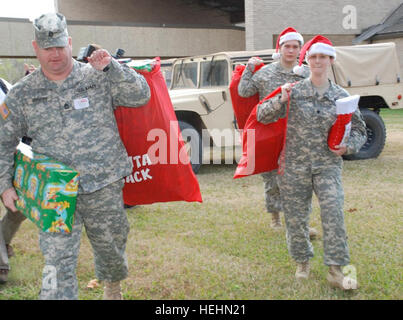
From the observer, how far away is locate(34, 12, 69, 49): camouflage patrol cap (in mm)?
2555

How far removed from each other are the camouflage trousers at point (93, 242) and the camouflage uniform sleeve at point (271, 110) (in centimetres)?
116

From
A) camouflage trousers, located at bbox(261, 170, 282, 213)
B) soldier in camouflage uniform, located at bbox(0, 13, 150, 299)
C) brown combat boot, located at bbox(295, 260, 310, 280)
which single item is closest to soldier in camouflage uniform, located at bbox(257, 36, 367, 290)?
brown combat boot, located at bbox(295, 260, 310, 280)

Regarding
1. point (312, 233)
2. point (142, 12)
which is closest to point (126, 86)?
point (312, 233)

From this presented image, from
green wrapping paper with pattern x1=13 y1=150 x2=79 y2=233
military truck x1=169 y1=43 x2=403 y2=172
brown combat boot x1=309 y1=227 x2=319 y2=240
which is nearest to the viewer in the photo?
green wrapping paper with pattern x1=13 y1=150 x2=79 y2=233

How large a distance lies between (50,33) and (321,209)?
210cm

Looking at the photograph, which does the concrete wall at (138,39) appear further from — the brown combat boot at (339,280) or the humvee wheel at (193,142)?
the brown combat boot at (339,280)

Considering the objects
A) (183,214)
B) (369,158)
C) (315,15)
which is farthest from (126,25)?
(183,214)

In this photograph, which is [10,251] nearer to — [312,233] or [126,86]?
[126,86]

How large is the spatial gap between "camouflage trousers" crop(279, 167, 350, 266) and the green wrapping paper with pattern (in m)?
1.61

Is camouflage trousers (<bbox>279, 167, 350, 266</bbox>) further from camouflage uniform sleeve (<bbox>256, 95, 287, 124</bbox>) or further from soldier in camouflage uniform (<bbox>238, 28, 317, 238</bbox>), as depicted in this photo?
soldier in camouflage uniform (<bbox>238, 28, 317, 238</bbox>)

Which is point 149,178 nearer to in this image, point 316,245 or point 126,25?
point 316,245

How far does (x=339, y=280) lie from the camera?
3.34m

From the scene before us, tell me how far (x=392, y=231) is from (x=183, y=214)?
7.49ft

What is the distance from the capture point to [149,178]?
3277mm
